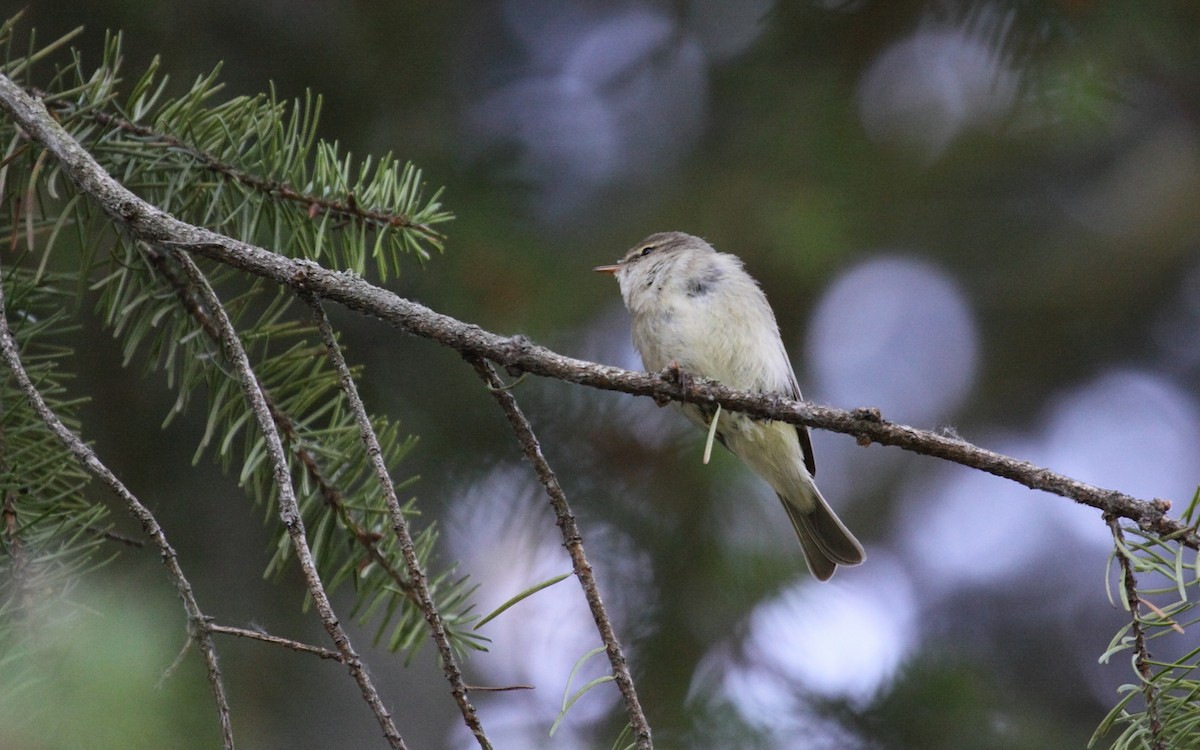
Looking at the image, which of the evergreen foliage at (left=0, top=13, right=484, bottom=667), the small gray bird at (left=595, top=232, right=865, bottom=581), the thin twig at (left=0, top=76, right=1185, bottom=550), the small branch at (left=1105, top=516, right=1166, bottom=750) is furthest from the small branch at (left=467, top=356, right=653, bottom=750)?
the small gray bird at (left=595, top=232, right=865, bottom=581)

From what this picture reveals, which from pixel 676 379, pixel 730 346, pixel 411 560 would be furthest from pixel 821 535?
pixel 411 560

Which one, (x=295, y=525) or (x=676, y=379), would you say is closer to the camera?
(x=295, y=525)

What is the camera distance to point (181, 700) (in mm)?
1370

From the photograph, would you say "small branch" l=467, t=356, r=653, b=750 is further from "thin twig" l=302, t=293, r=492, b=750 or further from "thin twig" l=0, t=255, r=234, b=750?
"thin twig" l=0, t=255, r=234, b=750

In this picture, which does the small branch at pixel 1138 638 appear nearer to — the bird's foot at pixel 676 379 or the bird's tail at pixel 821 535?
the bird's foot at pixel 676 379

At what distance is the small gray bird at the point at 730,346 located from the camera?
9.84 feet

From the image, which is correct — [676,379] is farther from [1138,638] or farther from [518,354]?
[1138,638]

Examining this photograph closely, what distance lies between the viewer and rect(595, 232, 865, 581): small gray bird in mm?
3000

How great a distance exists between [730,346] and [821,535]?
0.74 meters

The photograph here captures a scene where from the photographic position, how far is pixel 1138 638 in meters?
1.21

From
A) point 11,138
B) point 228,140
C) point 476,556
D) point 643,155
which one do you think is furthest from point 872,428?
point 643,155

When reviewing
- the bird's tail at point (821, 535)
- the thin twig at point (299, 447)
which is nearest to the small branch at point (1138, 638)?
the thin twig at point (299, 447)

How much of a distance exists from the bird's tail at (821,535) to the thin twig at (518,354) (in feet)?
5.89

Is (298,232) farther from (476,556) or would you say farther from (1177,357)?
(1177,357)
